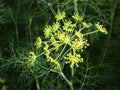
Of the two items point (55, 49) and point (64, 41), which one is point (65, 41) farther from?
point (55, 49)

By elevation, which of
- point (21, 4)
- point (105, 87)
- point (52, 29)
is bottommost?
point (105, 87)

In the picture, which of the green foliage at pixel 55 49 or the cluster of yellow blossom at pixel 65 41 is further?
the green foliage at pixel 55 49

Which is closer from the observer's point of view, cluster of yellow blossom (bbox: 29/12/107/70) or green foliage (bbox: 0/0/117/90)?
cluster of yellow blossom (bbox: 29/12/107/70)

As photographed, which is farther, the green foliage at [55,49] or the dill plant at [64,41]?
the green foliage at [55,49]

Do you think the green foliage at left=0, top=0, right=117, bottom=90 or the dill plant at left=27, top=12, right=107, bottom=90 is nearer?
the dill plant at left=27, top=12, right=107, bottom=90

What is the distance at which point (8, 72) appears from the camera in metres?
3.50

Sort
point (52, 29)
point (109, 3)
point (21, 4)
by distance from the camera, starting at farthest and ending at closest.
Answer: point (21, 4), point (109, 3), point (52, 29)

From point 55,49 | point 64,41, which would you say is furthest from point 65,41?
point 55,49

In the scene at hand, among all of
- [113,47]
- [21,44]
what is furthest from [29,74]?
[113,47]

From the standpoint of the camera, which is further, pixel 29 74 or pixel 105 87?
pixel 105 87

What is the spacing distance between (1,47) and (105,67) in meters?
1.24

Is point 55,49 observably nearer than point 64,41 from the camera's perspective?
No

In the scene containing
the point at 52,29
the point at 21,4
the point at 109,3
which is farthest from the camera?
the point at 21,4

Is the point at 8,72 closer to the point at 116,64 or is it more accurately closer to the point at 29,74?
the point at 29,74
